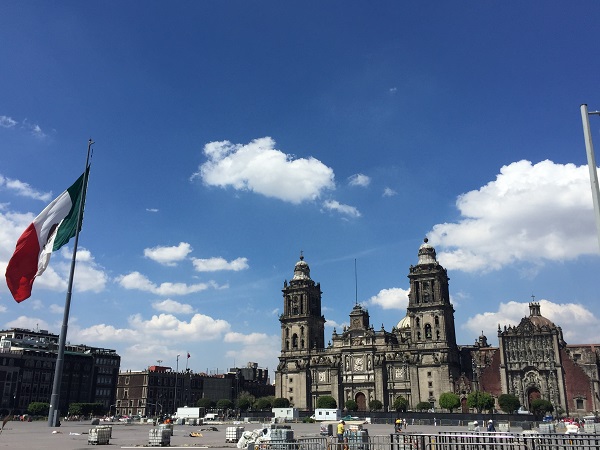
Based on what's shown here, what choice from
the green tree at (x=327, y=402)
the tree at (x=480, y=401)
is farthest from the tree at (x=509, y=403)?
the green tree at (x=327, y=402)

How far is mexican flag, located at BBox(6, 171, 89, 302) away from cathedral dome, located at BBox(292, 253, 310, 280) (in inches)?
3698

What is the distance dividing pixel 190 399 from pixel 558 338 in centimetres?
9081

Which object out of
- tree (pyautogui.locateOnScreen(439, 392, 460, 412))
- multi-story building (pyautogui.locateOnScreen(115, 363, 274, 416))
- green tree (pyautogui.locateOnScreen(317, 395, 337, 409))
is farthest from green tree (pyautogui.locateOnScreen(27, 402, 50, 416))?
tree (pyautogui.locateOnScreen(439, 392, 460, 412))

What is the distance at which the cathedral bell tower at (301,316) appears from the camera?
118 meters

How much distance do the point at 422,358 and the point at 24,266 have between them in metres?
87.7

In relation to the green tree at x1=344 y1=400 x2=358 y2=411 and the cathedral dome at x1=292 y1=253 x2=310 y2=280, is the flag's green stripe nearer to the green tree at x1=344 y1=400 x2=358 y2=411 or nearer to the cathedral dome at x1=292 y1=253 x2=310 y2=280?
the green tree at x1=344 y1=400 x2=358 y2=411

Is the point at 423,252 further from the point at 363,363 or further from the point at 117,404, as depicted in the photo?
the point at 117,404

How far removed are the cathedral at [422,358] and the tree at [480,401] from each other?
9954mm

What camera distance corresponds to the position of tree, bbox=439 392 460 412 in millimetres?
89438

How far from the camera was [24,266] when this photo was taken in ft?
88.7

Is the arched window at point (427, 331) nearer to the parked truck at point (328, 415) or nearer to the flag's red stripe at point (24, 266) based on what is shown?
the parked truck at point (328, 415)

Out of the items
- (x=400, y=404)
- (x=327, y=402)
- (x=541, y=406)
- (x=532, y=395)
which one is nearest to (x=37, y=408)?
(x=327, y=402)

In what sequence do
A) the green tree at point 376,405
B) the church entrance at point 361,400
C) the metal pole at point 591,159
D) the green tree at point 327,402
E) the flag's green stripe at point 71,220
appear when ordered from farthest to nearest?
the church entrance at point 361,400 < the green tree at point 327,402 < the green tree at point 376,405 < the flag's green stripe at point 71,220 < the metal pole at point 591,159

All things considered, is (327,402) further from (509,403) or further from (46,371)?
(46,371)
